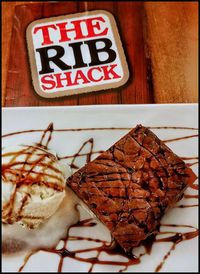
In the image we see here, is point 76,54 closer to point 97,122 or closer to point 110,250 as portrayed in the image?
point 97,122

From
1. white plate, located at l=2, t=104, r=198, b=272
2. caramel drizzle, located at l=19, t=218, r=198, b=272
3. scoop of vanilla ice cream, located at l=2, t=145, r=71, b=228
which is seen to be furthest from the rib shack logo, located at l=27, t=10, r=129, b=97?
caramel drizzle, located at l=19, t=218, r=198, b=272

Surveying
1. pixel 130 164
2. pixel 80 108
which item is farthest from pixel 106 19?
pixel 130 164

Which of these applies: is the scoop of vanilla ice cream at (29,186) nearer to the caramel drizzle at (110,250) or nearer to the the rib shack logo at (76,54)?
the caramel drizzle at (110,250)

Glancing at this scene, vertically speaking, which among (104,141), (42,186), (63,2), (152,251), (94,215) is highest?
(63,2)

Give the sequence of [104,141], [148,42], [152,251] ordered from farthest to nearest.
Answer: [148,42]
[104,141]
[152,251]

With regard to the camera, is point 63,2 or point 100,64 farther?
point 63,2

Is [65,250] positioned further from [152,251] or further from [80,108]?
[80,108]

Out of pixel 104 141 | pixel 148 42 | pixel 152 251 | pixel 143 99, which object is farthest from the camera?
pixel 148 42
